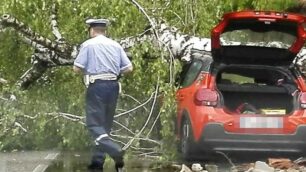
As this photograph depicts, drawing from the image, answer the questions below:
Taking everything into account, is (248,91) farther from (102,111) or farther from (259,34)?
(102,111)

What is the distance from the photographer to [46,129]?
33.8 ft

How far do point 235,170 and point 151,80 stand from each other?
75.3 inches

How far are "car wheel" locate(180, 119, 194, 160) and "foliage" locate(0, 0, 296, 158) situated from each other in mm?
281

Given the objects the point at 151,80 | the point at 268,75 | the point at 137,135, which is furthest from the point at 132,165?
the point at 268,75

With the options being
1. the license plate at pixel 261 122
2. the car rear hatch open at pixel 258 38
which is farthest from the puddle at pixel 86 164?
the car rear hatch open at pixel 258 38

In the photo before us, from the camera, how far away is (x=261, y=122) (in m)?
8.73

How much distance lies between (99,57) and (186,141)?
5.73 ft

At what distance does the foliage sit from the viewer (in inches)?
387

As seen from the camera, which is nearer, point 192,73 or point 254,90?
point 254,90

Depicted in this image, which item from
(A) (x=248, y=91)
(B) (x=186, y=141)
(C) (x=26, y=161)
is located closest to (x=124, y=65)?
(B) (x=186, y=141)

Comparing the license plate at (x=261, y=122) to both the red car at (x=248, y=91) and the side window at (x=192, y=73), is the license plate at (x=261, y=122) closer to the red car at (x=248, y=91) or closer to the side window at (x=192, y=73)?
the red car at (x=248, y=91)

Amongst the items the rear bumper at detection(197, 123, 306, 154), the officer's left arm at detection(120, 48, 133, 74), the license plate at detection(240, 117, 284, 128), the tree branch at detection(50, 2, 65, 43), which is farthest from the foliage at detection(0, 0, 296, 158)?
the officer's left arm at detection(120, 48, 133, 74)

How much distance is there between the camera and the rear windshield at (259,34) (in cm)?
875

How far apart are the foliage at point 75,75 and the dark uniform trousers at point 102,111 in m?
1.62
